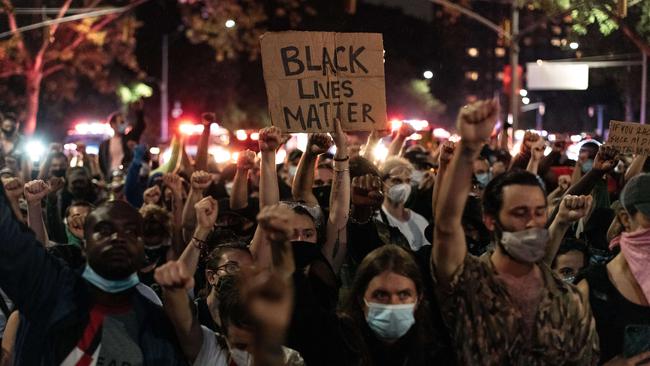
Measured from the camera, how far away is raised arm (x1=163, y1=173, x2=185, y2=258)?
25.0 feet

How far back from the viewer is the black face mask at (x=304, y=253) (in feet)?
17.5

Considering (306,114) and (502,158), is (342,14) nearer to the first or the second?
(502,158)

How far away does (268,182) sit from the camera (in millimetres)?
6168

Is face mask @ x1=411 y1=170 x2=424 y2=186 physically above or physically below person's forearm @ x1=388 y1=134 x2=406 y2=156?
below

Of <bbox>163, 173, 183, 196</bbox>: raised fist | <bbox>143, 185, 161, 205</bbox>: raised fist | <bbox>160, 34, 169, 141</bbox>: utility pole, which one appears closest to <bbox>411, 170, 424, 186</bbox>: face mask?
<bbox>143, 185, 161, 205</bbox>: raised fist

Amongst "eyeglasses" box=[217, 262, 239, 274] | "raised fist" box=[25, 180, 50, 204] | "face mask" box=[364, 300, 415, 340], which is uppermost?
"raised fist" box=[25, 180, 50, 204]

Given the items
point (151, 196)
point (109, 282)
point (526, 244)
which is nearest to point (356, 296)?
point (526, 244)

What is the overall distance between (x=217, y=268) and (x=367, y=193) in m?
1.31

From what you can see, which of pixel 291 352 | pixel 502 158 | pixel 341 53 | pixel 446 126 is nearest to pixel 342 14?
pixel 502 158

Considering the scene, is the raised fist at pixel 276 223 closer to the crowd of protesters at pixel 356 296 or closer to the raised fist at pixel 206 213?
the crowd of protesters at pixel 356 296

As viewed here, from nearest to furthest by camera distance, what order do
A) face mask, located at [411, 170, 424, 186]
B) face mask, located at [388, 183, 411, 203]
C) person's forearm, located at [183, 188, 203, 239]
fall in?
1. person's forearm, located at [183, 188, 203, 239]
2. face mask, located at [388, 183, 411, 203]
3. face mask, located at [411, 170, 424, 186]

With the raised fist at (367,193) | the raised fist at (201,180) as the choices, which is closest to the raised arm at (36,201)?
the raised fist at (201,180)

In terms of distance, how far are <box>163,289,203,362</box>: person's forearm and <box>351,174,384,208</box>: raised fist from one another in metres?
2.27

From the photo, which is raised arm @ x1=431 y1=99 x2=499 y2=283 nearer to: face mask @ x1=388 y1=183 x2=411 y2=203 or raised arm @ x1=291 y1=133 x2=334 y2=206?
raised arm @ x1=291 y1=133 x2=334 y2=206
